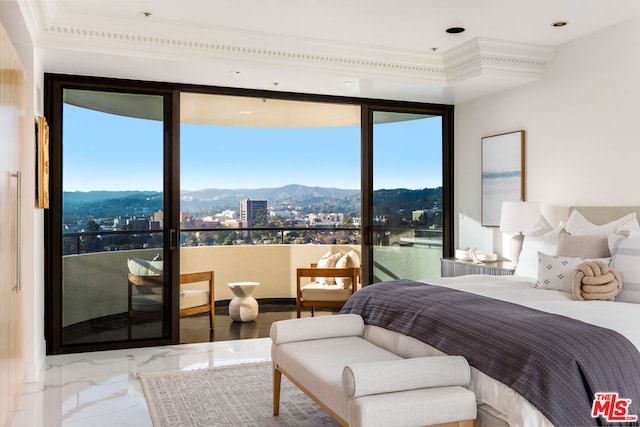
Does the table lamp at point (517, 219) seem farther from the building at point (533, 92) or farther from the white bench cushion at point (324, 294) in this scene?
the white bench cushion at point (324, 294)

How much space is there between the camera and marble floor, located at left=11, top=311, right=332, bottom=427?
3.41 metres

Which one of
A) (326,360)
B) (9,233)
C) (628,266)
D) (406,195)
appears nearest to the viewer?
(326,360)

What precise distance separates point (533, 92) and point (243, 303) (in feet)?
12.3

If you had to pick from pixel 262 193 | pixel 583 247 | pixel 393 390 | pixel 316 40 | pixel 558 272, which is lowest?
pixel 393 390

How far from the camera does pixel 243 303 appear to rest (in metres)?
6.58

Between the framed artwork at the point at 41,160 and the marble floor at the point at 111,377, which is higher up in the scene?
the framed artwork at the point at 41,160

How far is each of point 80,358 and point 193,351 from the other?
90 centimetres

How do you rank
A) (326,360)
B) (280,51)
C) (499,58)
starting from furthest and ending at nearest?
(499,58) → (280,51) → (326,360)

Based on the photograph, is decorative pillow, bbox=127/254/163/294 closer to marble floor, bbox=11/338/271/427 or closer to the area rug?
marble floor, bbox=11/338/271/427

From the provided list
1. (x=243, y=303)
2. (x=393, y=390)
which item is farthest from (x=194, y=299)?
(x=393, y=390)

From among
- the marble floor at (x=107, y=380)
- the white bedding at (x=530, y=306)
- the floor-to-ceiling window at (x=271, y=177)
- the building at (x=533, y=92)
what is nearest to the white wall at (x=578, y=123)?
Result: the building at (x=533, y=92)

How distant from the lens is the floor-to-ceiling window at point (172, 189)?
4.91 metres

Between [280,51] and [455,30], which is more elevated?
[455,30]

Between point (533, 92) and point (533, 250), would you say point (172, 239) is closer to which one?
point (533, 250)
